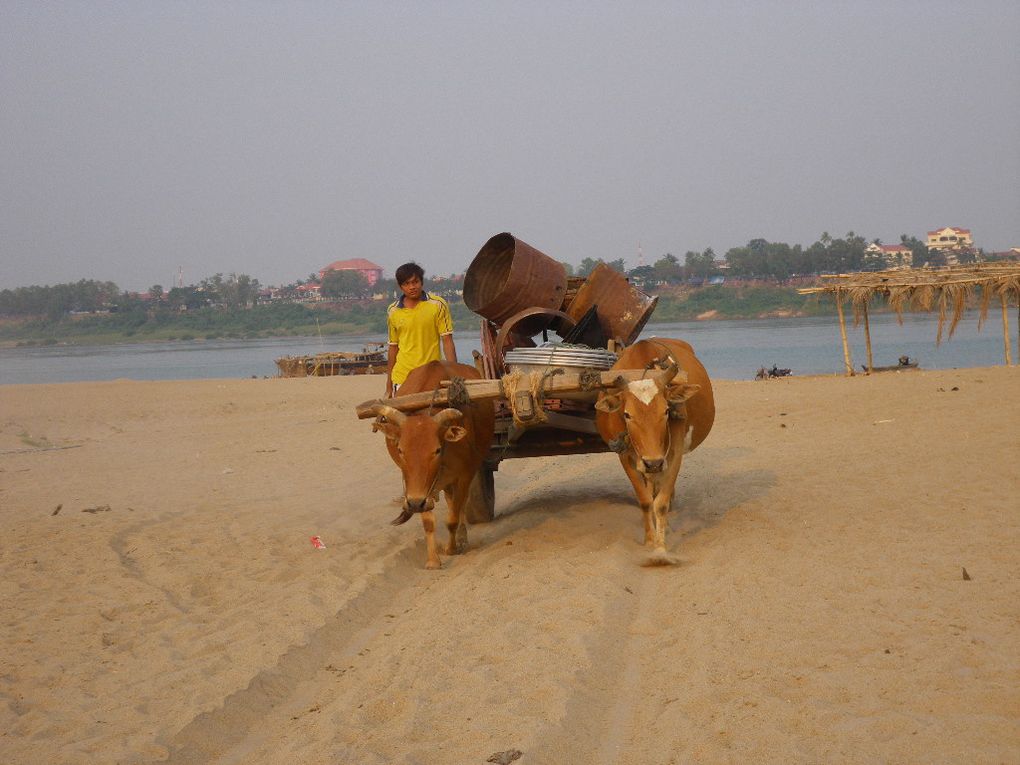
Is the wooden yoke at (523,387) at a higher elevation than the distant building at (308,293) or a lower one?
lower

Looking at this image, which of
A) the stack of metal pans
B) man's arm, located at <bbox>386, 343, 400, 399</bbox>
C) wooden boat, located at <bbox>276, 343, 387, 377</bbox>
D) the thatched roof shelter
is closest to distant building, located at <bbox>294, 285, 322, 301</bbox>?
wooden boat, located at <bbox>276, 343, 387, 377</bbox>

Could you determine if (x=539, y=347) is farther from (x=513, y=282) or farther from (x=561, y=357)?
(x=513, y=282)

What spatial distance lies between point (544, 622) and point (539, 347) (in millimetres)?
2295

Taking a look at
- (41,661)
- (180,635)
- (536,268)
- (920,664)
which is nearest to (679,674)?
(920,664)

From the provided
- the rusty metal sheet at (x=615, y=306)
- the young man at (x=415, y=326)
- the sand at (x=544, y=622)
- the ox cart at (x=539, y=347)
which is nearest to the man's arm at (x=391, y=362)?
the young man at (x=415, y=326)

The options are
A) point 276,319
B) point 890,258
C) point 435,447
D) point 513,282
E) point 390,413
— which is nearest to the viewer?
point 435,447

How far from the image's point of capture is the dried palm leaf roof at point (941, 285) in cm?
2178

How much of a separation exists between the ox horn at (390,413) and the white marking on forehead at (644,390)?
1605 mm

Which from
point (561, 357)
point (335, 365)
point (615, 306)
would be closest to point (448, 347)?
point (561, 357)

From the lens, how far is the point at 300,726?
4.42m

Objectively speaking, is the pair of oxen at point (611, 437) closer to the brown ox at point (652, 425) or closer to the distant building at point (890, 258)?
the brown ox at point (652, 425)

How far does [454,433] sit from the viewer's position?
6.75m

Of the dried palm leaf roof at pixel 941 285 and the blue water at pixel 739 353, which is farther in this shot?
the blue water at pixel 739 353

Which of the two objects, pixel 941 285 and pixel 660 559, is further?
pixel 941 285
